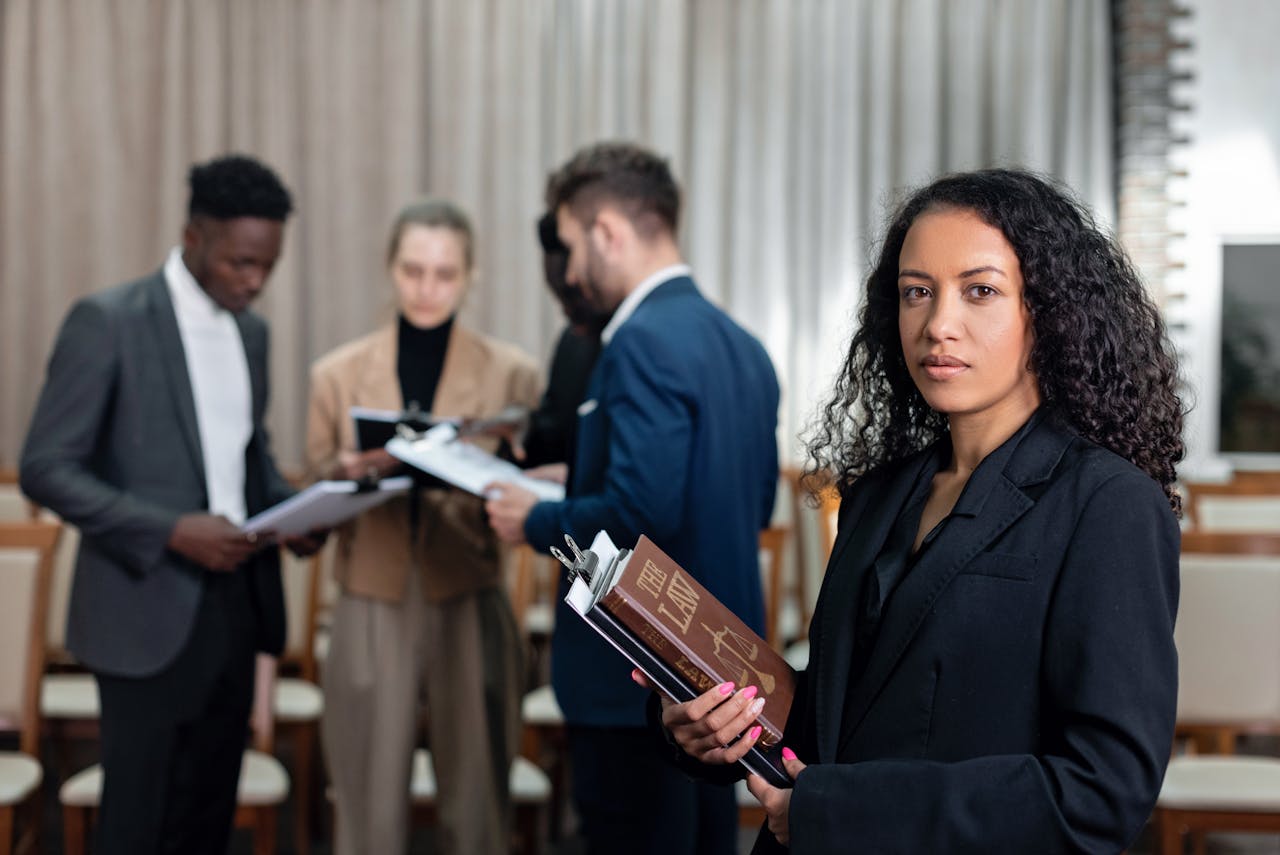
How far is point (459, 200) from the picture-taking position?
6195mm

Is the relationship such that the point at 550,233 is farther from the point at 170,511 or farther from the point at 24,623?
the point at 24,623

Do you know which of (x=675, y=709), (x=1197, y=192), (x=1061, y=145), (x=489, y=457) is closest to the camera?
(x=675, y=709)

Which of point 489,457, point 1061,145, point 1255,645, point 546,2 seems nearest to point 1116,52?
point 1061,145

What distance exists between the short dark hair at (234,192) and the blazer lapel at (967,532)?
1.90 meters

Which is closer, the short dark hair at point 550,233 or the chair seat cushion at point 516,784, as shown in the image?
the short dark hair at point 550,233

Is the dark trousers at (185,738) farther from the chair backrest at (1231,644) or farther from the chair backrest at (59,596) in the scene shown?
the chair backrest at (1231,644)

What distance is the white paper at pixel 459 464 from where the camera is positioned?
9.18ft

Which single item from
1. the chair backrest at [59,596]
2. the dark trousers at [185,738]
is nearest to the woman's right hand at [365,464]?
the dark trousers at [185,738]

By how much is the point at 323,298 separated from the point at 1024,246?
5146mm

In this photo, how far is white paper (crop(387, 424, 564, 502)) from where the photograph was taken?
2.80 m

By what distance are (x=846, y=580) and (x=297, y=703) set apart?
9.48 feet

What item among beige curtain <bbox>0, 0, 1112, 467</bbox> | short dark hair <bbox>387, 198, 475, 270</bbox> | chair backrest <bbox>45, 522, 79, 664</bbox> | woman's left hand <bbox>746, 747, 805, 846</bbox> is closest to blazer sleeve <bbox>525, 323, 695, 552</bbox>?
woman's left hand <bbox>746, 747, 805, 846</bbox>

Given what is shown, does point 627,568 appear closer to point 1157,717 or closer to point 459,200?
point 1157,717

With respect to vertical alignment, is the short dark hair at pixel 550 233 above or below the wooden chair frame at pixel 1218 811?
Result: above
